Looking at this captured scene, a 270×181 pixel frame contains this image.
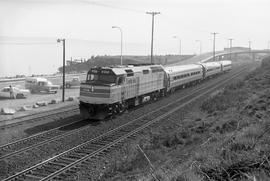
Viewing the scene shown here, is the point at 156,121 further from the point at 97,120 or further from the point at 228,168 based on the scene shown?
the point at 228,168

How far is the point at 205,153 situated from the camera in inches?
450

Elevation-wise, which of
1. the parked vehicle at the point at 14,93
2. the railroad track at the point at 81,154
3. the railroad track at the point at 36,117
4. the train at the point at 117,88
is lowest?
the railroad track at the point at 81,154

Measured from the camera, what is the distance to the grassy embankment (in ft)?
28.4

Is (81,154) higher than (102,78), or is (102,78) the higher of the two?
(102,78)

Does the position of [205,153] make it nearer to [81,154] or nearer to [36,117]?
[81,154]

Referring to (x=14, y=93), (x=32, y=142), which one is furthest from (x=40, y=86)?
(x=32, y=142)

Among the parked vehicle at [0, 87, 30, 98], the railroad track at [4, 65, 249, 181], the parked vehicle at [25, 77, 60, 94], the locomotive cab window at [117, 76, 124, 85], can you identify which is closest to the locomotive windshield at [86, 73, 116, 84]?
the locomotive cab window at [117, 76, 124, 85]

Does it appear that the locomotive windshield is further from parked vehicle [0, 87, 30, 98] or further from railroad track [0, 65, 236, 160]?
parked vehicle [0, 87, 30, 98]

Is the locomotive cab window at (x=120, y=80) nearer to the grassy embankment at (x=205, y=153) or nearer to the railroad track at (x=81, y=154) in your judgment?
the railroad track at (x=81, y=154)

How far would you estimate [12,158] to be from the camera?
15531 mm

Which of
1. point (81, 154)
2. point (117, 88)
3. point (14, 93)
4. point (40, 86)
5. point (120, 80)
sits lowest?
point (81, 154)

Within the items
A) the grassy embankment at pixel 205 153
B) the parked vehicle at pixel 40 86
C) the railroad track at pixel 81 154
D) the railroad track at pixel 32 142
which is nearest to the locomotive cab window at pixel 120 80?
the railroad track at pixel 81 154

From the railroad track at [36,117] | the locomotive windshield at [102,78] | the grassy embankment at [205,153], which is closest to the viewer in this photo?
the grassy embankment at [205,153]

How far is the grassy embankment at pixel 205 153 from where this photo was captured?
866 centimetres
